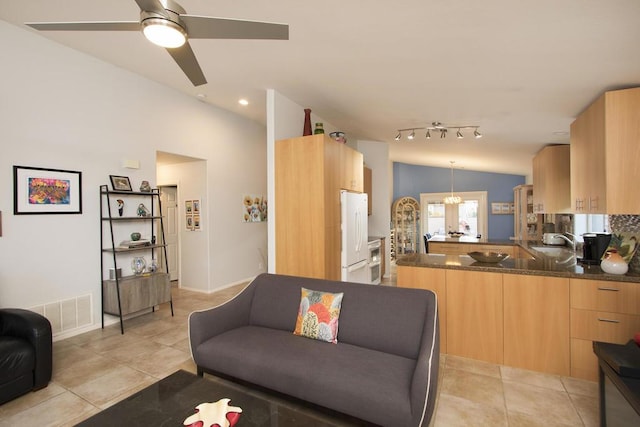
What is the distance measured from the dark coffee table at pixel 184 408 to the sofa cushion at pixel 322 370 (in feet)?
0.52

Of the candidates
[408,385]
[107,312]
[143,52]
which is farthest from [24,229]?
[408,385]

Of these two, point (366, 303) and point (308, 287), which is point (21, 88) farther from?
point (366, 303)

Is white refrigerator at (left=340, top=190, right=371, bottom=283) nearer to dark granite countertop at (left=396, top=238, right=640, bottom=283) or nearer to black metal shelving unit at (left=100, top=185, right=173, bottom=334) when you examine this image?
dark granite countertop at (left=396, top=238, right=640, bottom=283)

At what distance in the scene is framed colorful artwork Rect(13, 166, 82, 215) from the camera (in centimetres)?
300

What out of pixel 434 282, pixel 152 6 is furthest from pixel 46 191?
pixel 434 282

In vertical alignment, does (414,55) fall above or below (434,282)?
above

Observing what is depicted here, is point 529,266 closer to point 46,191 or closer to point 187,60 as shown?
point 187,60

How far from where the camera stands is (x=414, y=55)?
2.56m

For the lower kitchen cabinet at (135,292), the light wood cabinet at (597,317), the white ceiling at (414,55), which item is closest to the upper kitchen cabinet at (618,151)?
the white ceiling at (414,55)

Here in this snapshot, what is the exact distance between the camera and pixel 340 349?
2.15 m

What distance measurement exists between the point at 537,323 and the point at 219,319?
2636 millimetres

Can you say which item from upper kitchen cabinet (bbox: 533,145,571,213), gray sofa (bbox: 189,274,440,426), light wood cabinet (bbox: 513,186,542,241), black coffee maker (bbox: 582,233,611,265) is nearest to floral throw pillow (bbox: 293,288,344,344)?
gray sofa (bbox: 189,274,440,426)

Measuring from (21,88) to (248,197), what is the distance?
11.1 ft

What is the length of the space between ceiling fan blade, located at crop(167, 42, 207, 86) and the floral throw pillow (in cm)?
176
